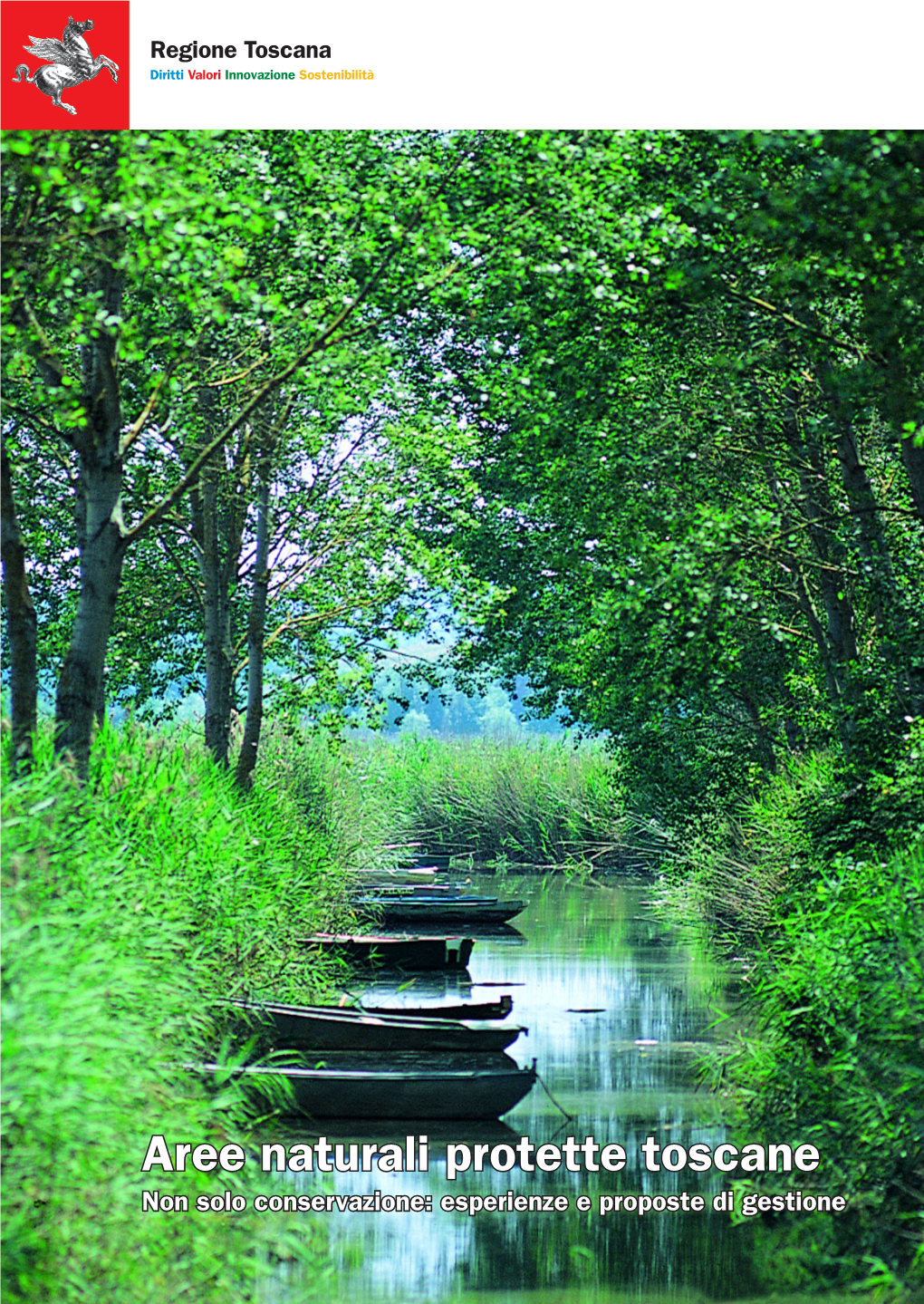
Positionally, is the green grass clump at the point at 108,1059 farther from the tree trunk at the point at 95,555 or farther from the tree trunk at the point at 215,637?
the tree trunk at the point at 215,637

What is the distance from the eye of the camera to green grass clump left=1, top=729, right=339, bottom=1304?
18.2ft

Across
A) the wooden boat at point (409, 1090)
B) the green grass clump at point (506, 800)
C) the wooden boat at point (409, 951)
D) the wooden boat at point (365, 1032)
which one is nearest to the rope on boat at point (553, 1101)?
the wooden boat at point (409, 1090)

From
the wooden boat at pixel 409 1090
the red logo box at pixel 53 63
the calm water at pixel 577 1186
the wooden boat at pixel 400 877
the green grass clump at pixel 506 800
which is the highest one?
the red logo box at pixel 53 63

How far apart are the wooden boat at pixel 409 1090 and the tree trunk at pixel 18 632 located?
2.62 m

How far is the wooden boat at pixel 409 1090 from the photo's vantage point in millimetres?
10023

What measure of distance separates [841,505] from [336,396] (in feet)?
17.2

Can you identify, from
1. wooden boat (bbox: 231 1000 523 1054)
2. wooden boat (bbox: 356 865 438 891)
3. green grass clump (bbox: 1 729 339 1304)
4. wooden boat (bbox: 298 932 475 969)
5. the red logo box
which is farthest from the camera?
wooden boat (bbox: 356 865 438 891)

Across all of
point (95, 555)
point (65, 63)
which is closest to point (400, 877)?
point (95, 555)

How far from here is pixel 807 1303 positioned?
24.0 feet

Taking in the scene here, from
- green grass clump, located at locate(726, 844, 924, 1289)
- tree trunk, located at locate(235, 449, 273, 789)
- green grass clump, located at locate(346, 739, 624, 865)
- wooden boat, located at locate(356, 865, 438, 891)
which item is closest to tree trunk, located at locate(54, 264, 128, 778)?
green grass clump, located at locate(726, 844, 924, 1289)

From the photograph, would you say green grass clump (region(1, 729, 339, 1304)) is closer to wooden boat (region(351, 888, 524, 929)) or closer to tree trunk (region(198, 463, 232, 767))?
tree trunk (region(198, 463, 232, 767))

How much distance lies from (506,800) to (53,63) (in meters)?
26.6

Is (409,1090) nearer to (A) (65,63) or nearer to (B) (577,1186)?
(B) (577,1186)

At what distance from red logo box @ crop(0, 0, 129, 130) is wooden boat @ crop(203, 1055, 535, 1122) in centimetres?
576
